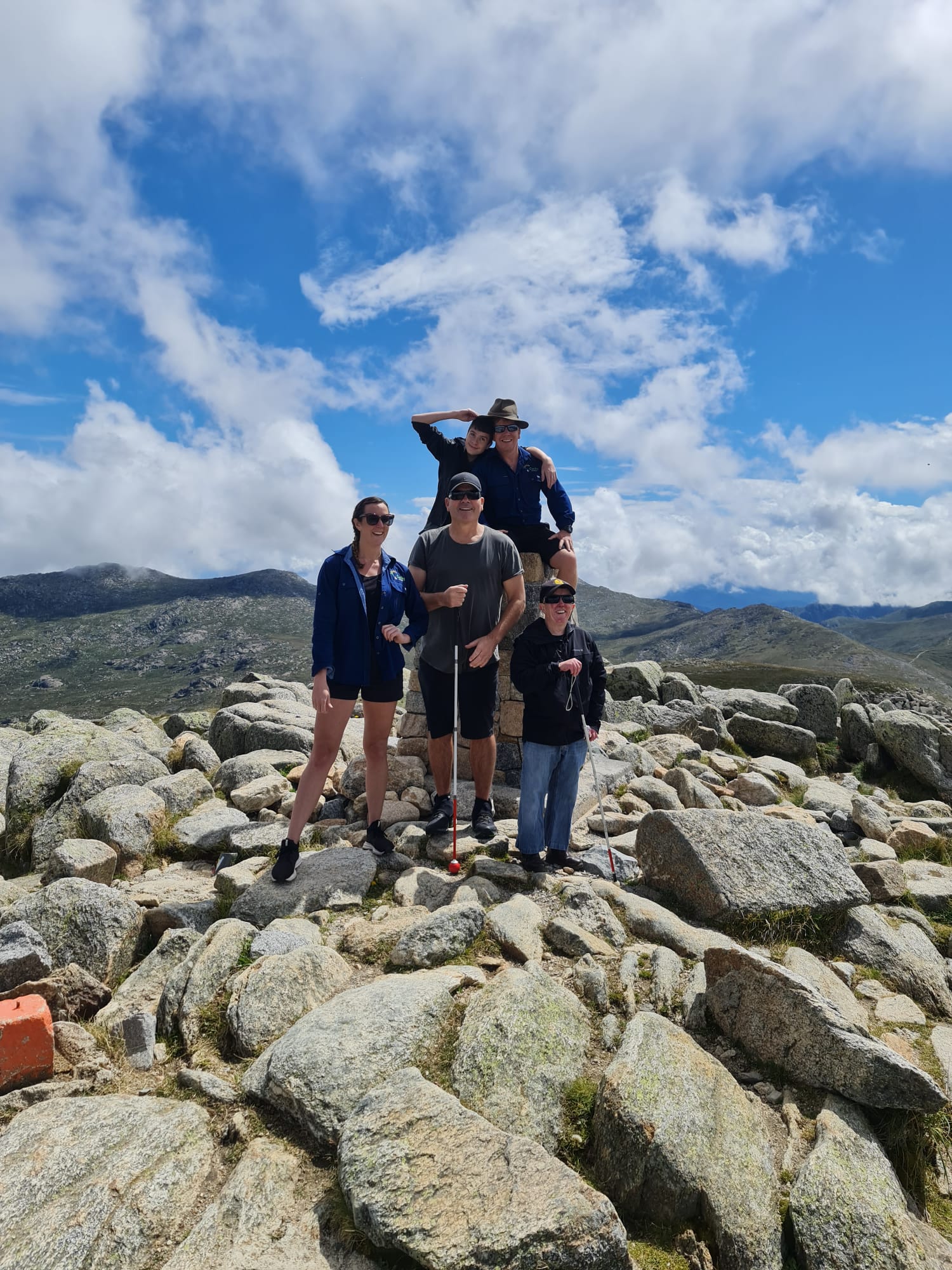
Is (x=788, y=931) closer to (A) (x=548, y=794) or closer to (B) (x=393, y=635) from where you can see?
(A) (x=548, y=794)

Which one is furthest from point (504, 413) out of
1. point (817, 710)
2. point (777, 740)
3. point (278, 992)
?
point (817, 710)

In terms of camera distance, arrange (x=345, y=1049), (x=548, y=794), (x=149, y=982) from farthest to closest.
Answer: (x=548, y=794) → (x=149, y=982) → (x=345, y=1049)

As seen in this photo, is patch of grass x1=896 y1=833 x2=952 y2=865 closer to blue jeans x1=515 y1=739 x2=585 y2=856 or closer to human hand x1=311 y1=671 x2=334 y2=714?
blue jeans x1=515 y1=739 x2=585 y2=856

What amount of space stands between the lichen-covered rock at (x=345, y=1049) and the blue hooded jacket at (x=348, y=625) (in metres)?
3.58

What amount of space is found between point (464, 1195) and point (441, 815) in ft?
18.7

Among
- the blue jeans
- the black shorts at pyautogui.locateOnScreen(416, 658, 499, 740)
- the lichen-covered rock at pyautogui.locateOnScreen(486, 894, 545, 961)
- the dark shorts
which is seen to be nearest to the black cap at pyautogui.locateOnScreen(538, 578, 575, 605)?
the black shorts at pyautogui.locateOnScreen(416, 658, 499, 740)

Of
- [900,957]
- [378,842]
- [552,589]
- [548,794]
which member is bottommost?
[900,957]

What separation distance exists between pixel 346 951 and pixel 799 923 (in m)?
4.93

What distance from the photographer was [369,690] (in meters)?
8.33

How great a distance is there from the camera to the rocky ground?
3.72 meters

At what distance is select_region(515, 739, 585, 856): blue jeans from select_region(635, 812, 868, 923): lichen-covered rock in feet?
3.31

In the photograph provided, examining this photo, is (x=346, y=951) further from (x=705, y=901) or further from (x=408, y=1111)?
(x=705, y=901)

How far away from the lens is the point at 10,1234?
11.7 feet

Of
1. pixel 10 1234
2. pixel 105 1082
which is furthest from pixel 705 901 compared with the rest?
pixel 10 1234
